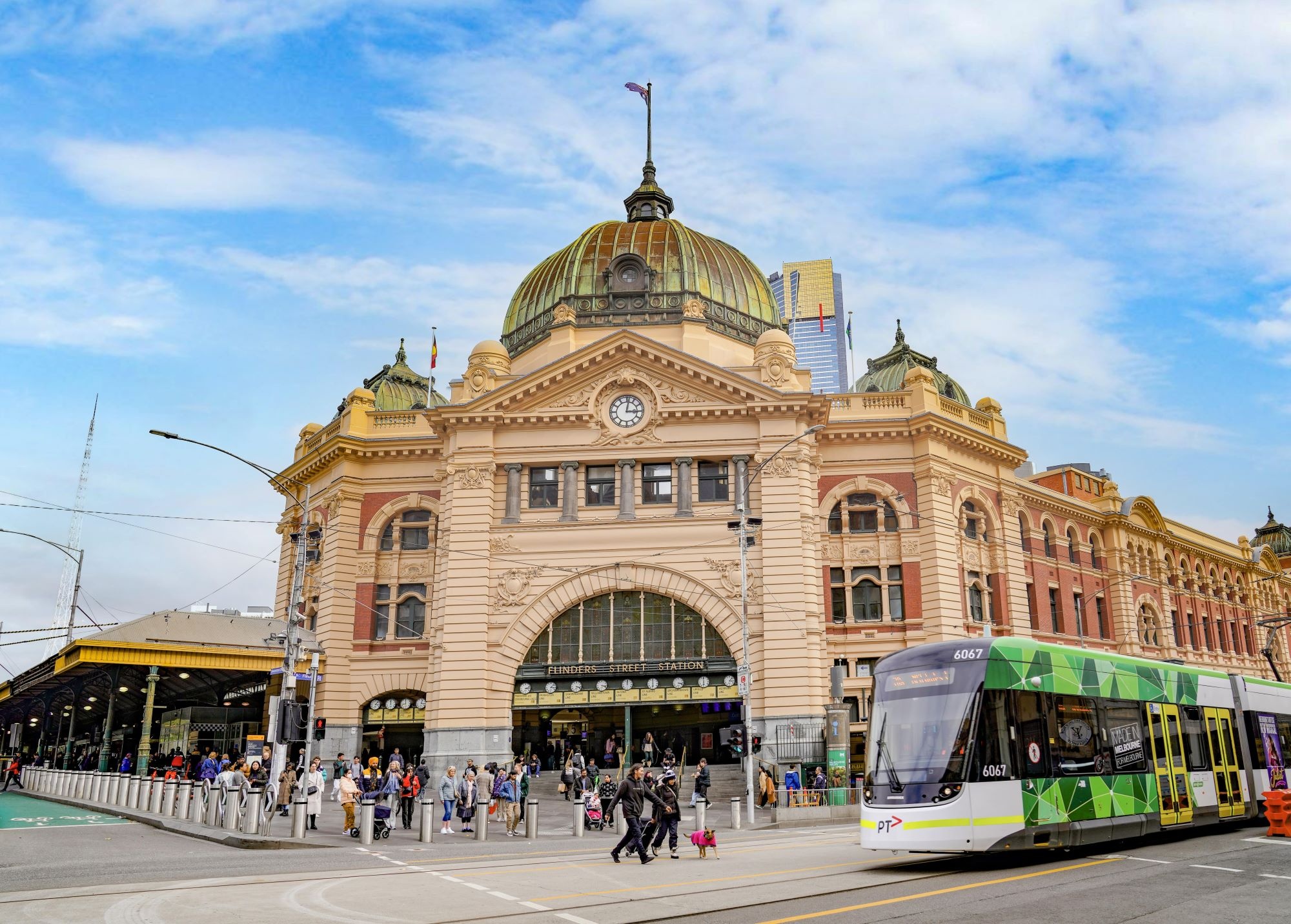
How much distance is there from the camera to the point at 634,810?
20344 mm

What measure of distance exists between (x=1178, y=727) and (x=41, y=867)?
22.2 metres

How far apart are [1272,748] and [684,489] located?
23.3 metres

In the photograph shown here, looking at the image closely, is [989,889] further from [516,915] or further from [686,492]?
[686,492]

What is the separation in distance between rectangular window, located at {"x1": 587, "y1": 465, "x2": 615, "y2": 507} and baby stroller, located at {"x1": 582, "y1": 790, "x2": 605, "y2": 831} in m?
17.2

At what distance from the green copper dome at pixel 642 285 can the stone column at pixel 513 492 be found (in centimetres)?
889

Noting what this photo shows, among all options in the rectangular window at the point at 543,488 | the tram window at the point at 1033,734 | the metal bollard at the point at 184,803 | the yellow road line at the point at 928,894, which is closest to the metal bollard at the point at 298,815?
the metal bollard at the point at 184,803

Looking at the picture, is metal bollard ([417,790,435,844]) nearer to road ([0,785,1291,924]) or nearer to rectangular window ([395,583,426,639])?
road ([0,785,1291,924])

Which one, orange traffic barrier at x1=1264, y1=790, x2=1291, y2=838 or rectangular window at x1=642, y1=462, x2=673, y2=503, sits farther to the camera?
rectangular window at x1=642, y1=462, x2=673, y2=503

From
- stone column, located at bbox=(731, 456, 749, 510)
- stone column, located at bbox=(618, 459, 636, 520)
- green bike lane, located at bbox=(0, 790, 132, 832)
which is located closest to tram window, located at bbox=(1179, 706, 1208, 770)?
stone column, located at bbox=(731, 456, 749, 510)

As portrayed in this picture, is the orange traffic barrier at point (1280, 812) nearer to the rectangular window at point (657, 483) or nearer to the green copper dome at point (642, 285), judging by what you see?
the rectangular window at point (657, 483)

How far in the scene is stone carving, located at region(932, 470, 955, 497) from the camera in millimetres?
45250

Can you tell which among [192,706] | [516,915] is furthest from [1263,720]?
[192,706]

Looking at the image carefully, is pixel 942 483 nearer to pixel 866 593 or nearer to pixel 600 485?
pixel 866 593

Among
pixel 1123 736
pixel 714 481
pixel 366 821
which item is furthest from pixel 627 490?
pixel 1123 736
